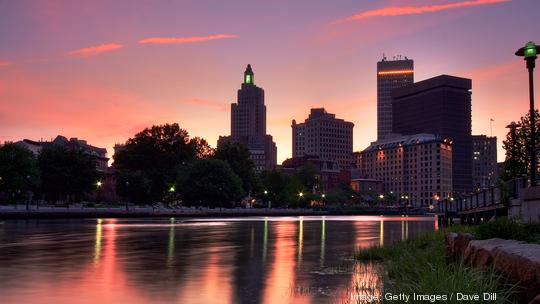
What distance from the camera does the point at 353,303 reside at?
13.9 m

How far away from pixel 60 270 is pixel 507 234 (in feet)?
49.0

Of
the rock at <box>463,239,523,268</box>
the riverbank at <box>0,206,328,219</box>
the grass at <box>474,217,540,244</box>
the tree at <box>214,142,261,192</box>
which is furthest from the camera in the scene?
the tree at <box>214,142,261,192</box>

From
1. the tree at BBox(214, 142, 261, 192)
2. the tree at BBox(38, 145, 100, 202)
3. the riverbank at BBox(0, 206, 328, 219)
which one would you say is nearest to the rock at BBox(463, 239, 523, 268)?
the riverbank at BBox(0, 206, 328, 219)

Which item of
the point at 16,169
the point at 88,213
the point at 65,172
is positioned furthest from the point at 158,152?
the point at 16,169

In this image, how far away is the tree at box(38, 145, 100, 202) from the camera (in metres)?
123

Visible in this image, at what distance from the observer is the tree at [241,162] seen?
176 meters

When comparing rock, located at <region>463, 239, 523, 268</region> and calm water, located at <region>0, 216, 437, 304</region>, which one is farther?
calm water, located at <region>0, 216, 437, 304</region>

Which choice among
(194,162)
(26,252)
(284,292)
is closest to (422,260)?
(284,292)

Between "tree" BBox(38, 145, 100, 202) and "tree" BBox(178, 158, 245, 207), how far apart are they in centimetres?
2888

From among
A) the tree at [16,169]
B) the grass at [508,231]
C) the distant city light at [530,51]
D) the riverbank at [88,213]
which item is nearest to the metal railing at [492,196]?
the distant city light at [530,51]

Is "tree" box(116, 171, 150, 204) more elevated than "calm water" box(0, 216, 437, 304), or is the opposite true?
"tree" box(116, 171, 150, 204)

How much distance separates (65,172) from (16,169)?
17.7m

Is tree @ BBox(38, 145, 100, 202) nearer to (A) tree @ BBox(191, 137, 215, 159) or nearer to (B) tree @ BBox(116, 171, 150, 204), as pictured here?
(B) tree @ BBox(116, 171, 150, 204)

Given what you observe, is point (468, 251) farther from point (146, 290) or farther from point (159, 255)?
point (159, 255)
